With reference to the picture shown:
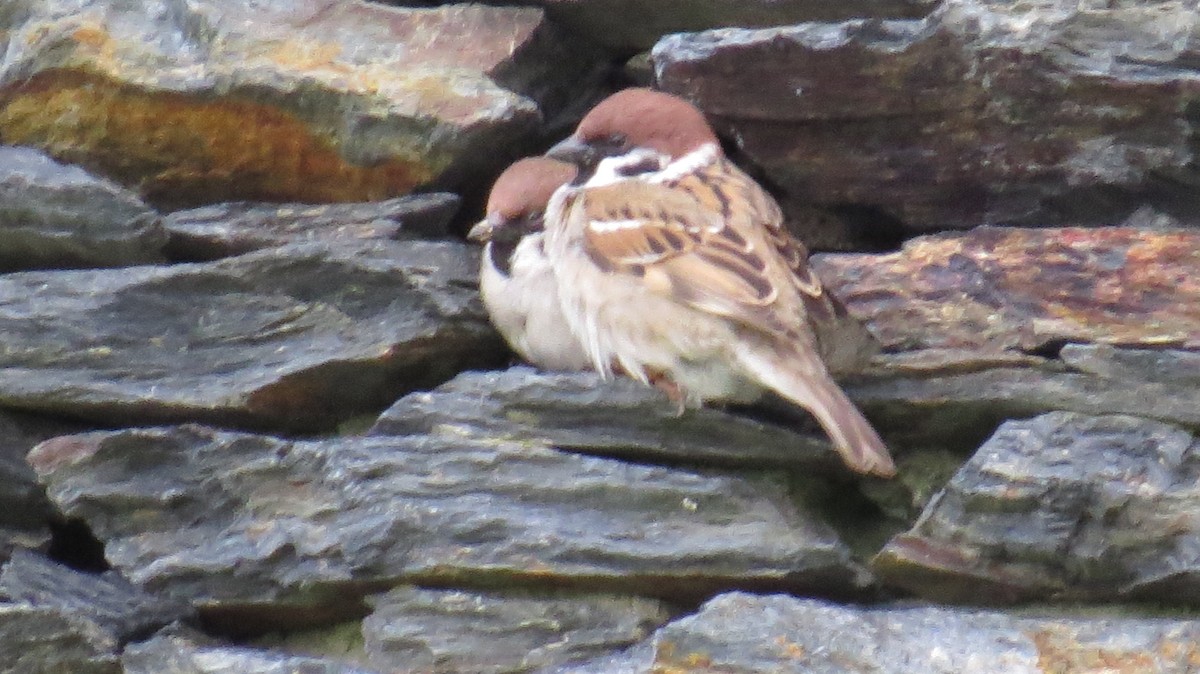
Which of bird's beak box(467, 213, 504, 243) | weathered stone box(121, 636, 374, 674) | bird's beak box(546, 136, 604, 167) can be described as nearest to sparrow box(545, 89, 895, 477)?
bird's beak box(546, 136, 604, 167)

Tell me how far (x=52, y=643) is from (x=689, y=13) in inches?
85.5

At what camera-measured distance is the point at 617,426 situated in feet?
12.8

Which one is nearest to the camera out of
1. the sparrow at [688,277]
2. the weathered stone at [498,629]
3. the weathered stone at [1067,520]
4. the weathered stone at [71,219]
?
the weathered stone at [1067,520]

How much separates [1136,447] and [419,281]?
1600 millimetres

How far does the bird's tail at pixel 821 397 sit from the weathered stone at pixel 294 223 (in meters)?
1.00

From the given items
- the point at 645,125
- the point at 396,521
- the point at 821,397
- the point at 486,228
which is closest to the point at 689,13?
the point at 645,125

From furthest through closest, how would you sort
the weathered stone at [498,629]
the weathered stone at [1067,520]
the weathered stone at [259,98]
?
the weathered stone at [259,98] → the weathered stone at [498,629] → the weathered stone at [1067,520]

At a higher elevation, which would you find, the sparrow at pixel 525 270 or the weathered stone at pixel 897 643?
the sparrow at pixel 525 270

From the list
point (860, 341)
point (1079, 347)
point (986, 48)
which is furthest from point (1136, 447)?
point (986, 48)

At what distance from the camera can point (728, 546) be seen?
369 cm

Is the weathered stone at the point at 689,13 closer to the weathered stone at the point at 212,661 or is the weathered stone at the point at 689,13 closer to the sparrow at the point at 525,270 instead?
the sparrow at the point at 525,270

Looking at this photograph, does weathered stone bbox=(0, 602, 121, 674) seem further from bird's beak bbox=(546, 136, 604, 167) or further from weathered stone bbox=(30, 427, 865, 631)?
bird's beak bbox=(546, 136, 604, 167)

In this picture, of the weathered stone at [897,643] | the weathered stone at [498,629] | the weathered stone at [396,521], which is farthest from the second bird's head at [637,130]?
the weathered stone at [897,643]

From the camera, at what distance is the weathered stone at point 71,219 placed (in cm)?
436
